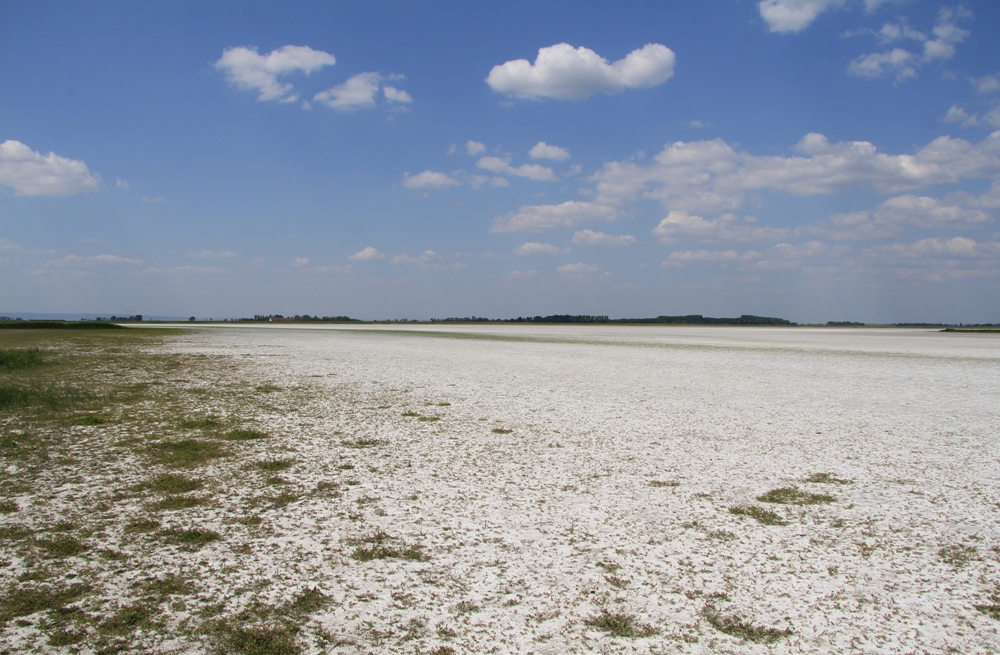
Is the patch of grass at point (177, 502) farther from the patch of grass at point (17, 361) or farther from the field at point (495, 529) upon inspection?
the patch of grass at point (17, 361)

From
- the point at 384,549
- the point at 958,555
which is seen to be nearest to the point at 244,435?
the point at 384,549

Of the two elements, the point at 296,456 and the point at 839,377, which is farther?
the point at 839,377

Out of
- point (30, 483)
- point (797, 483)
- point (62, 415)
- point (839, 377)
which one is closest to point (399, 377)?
point (62, 415)

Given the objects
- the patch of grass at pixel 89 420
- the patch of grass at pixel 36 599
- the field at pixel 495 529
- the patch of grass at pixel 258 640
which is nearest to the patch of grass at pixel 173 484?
the field at pixel 495 529

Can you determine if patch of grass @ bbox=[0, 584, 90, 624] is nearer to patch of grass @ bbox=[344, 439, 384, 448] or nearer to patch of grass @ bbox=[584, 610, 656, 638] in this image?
patch of grass @ bbox=[584, 610, 656, 638]

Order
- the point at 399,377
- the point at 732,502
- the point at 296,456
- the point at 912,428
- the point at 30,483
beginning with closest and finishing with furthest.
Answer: the point at 732,502
the point at 30,483
the point at 296,456
the point at 912,428
the point at 399,377

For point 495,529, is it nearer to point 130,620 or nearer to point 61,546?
point 130,620

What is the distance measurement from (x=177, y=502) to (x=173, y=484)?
0.71m

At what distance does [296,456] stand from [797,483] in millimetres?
6156

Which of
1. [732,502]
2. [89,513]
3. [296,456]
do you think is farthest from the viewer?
[296,456]

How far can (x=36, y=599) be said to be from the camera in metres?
3.77

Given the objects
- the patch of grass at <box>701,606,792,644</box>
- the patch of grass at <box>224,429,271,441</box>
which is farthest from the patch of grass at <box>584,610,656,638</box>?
the patch of grass at <box>224,429,271,441</box>

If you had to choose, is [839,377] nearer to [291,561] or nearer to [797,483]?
[797,483]

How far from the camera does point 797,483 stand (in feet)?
21.7
